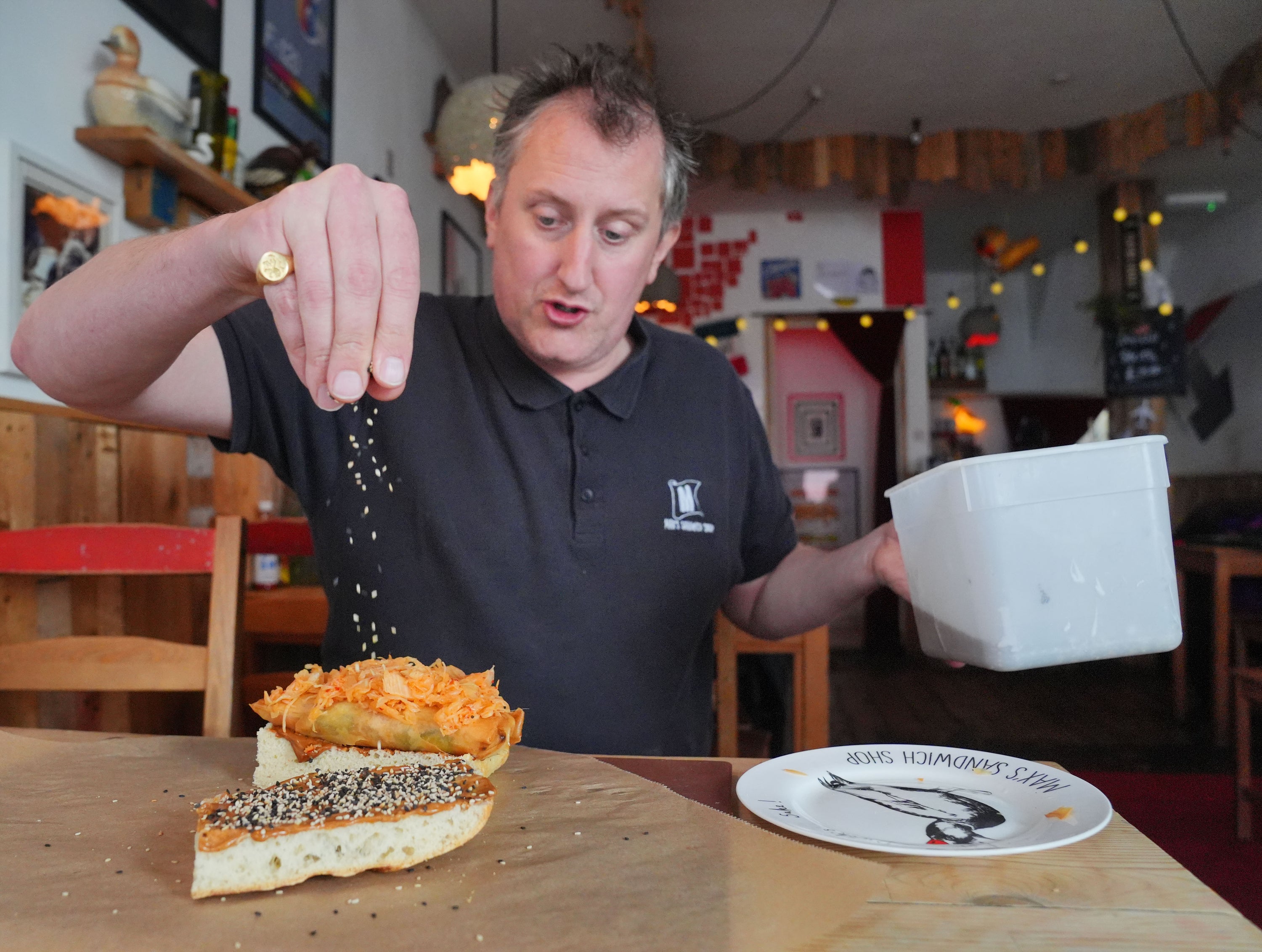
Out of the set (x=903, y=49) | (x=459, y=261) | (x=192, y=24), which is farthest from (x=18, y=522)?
(x=903, y=49)

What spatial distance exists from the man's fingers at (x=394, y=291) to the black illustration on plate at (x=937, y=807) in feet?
1.86

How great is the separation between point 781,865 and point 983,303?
9.16 meters

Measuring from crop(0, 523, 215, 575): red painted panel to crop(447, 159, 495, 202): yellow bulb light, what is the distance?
Result: 168cm

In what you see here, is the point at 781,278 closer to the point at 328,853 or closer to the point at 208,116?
the point at 208,116

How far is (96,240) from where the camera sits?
80.6 inches

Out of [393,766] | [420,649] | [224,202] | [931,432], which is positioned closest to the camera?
[393,766]

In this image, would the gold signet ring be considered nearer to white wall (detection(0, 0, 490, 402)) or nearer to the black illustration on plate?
the black illustration on plate

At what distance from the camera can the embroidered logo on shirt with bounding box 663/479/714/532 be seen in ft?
4.60

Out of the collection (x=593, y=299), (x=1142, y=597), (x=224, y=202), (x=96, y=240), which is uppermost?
(x=224, y=202)

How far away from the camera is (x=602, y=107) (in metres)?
1.33

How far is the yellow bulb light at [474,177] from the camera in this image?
2.73 meters

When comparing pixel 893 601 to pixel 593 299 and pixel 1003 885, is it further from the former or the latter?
pixel 1003 885

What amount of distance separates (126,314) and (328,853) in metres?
0.61

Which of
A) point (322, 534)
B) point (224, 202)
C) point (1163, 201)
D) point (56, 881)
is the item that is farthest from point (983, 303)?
point (56, 881)
